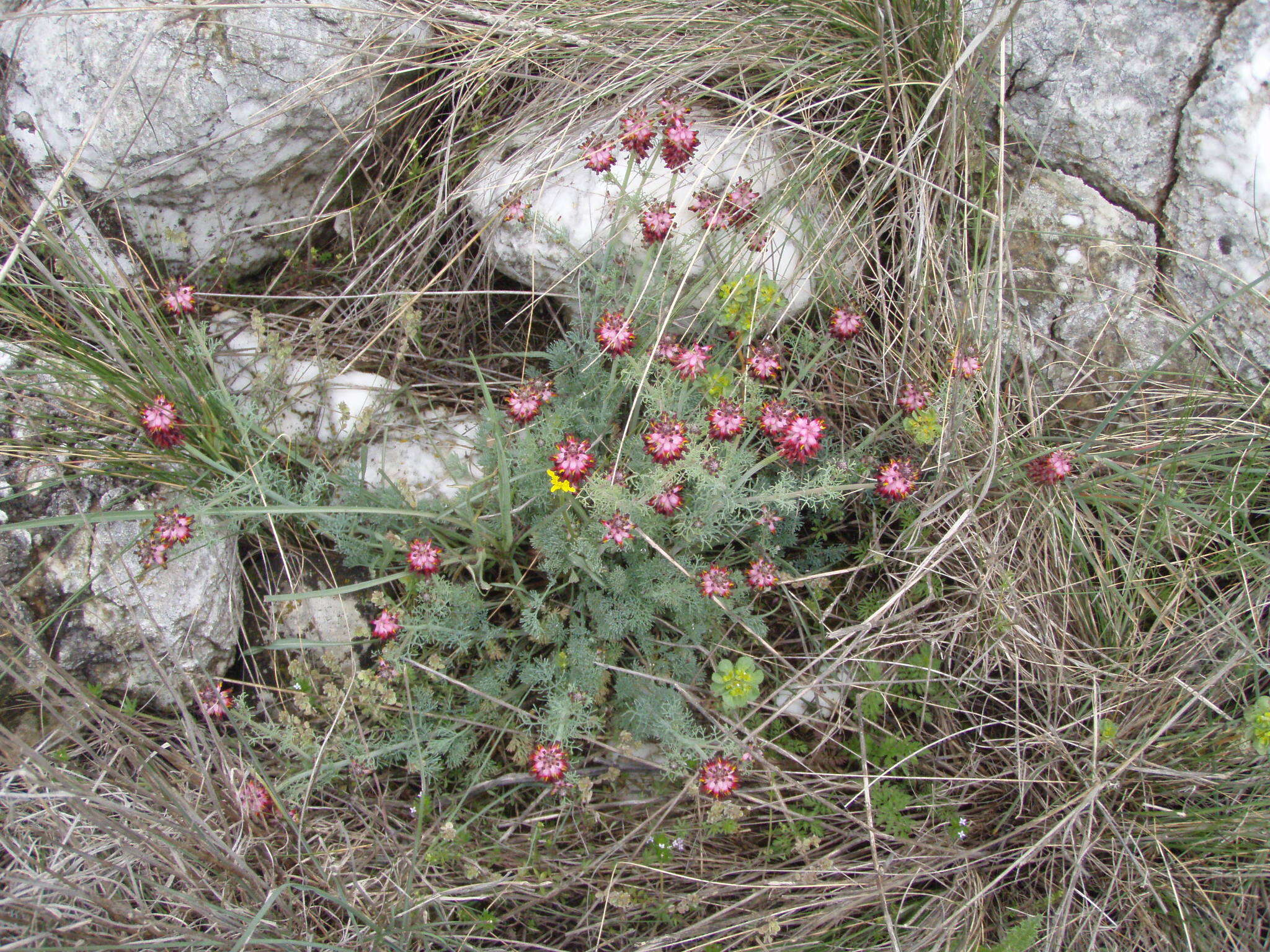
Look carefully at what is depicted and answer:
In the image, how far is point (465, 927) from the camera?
8.02 feet

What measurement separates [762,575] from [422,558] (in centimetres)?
111

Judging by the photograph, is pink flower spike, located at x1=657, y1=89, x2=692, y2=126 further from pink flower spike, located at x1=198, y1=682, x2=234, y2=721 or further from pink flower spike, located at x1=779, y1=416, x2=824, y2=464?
pink flower spike, located at x1=198, y1=682, x2=234, y2=721

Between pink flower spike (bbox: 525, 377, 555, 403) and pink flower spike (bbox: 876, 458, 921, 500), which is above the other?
pink flower spike (bbox: 525, 377, 555, 403)

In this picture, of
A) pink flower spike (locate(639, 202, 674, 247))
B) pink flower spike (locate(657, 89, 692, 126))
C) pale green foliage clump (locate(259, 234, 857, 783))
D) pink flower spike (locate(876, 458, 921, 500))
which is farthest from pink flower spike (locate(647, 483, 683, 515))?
pink flower spike (locate(657, 89, 692, 126))

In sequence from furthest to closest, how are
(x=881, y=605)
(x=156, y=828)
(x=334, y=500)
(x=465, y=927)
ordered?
(x=334, y=500), (x=881, y=605), (x=465, y=927), (x=156, y=828)

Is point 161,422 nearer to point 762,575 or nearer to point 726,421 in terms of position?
point 726,421

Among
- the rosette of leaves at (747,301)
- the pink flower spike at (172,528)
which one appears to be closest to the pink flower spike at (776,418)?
the rosette of leaves at (747,301)

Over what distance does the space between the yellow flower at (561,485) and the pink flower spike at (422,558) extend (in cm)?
47

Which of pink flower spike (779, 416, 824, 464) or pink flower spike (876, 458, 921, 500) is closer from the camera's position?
pink flower spike (779, 416, 824, 464)

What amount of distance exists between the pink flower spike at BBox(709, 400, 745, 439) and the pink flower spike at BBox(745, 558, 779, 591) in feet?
1.62

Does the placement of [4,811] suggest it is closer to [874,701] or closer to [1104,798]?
[874,701]

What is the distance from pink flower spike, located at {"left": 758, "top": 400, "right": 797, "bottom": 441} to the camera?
2348 millimetres

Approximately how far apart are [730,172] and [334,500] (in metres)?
1.96

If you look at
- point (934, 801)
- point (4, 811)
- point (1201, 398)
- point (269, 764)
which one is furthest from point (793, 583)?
point (4, 811)
